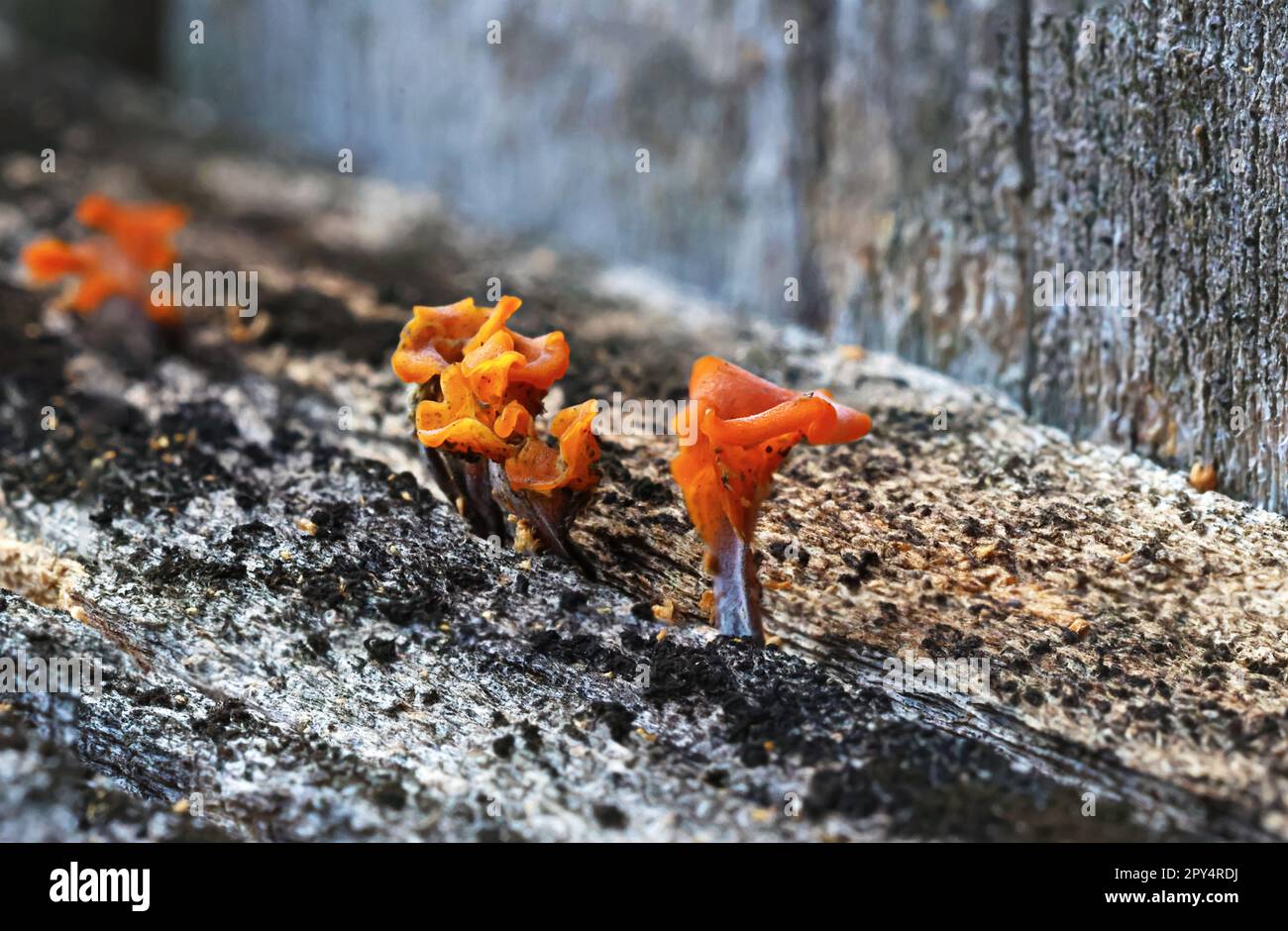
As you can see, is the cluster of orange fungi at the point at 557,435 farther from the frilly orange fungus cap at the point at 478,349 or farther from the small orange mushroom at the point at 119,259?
the small orange mushroom at the point at 119,259

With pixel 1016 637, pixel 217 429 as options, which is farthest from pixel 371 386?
pixel 1016 637

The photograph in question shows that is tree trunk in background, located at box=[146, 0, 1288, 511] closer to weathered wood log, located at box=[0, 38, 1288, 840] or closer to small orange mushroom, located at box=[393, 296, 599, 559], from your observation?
weathered wood log, located at box=[0, 38, 1288, 840]

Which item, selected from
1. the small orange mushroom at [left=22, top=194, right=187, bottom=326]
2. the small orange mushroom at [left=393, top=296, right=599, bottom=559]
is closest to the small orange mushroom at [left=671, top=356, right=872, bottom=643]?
the small orange mushroom at [left=393, top=296, right=599, bottom=559]

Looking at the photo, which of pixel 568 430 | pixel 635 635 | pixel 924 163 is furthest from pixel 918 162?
pixel 635 635

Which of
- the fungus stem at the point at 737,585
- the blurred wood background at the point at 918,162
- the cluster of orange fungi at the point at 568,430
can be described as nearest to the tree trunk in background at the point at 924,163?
the blurred wood background at the point at 918,162
